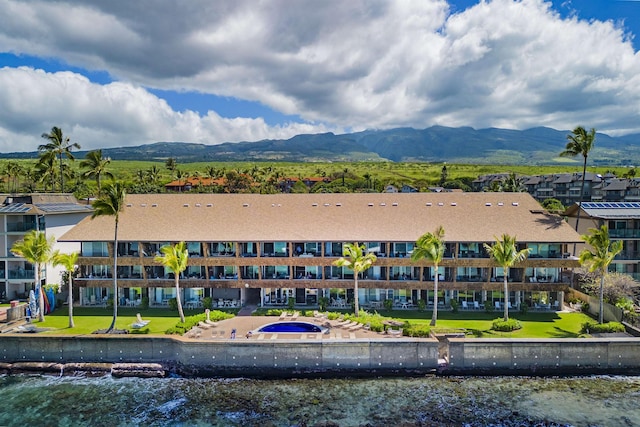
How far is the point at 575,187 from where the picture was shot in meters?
127

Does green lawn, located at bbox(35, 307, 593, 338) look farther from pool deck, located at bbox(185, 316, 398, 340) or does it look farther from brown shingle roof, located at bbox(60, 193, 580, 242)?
brown shingle roof, located at bbox(60, 193, 580, 242)

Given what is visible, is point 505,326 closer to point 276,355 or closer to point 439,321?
point 439,321

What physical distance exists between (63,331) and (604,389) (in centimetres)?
4146

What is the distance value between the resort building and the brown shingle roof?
0.19m

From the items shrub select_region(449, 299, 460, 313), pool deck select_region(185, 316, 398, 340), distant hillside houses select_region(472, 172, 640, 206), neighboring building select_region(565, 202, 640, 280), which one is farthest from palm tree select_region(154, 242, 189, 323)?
distant hillside houses select_region(472, 172, 640, 206)

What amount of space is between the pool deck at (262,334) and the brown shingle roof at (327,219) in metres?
8.32

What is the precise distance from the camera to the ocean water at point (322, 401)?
27.3m

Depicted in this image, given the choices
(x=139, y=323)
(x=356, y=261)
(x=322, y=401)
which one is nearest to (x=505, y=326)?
(x=356, y=261)

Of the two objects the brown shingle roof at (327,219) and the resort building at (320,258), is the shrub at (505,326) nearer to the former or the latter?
the resort building at (320,258)

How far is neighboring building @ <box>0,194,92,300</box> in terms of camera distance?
155 feet

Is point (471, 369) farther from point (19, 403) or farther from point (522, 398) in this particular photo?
point (19, 403)

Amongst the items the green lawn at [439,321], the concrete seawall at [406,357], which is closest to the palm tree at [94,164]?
the green lawn at [439,321]

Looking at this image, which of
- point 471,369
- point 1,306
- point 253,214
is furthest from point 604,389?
point 1,306

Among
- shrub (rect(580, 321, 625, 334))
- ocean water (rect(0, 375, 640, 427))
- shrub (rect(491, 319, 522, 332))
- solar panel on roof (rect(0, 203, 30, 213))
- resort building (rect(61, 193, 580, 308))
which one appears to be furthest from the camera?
solar panel on roof (rect(0, 203, 30, 213))
